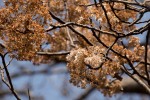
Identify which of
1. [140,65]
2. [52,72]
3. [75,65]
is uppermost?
[75,65]

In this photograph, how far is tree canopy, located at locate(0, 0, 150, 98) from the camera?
9.41 feet

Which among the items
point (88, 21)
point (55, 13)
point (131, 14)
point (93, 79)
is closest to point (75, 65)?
point (93, 79)

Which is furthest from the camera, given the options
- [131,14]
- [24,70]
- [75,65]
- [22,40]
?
[24,70]

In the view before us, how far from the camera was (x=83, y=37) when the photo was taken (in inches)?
156

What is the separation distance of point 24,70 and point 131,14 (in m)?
5.29

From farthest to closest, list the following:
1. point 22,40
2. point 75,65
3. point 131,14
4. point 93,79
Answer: point 131,14 → point 93,79 → point 75,65 → point 22,40

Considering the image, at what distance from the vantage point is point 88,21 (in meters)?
3.60

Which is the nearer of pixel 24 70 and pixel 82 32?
pixel 82 32

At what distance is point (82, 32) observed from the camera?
172 inches

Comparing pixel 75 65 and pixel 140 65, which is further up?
pixel 75 65

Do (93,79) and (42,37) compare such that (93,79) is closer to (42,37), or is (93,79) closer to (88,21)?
(88,21)

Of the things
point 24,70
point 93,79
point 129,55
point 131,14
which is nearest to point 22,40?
point 93,79

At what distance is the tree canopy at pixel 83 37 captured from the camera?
2.87m

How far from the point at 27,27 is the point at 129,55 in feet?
3.59
